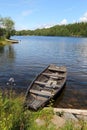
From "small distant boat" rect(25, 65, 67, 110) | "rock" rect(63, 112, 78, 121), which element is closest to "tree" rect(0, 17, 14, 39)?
"small distant boat" rect(25, 65, 67, 110)

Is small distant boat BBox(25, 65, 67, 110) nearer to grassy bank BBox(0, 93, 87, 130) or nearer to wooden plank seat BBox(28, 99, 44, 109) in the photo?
wooden plank seat BBox(28, 99, 44, 109)

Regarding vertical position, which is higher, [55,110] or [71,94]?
[55,110]

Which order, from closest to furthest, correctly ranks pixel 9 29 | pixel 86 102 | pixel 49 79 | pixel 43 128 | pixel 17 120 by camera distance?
1. pixel 17 120
2. pixel 43 128
3. pixel 86 102
4. pixel 49 79
5. pixel 9 29

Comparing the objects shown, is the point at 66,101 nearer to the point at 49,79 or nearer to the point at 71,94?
the point at 71,94

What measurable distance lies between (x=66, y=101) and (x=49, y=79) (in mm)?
3919

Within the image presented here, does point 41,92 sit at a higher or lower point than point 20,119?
lower

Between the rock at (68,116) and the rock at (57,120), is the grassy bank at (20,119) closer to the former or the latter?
the rock at (57,120)

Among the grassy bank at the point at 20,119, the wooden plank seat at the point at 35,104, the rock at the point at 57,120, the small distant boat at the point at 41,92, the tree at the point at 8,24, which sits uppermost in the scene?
the tree at the point at 8,24

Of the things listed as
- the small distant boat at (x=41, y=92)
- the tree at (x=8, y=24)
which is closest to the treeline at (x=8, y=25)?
the tree at (x=8, y=24)

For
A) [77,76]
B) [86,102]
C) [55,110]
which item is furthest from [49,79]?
[55,110]

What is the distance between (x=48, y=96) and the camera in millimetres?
15211

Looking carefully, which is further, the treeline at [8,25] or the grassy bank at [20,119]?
the treeline at [8,25]

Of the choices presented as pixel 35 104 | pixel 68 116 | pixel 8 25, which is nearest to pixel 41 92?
pixel 35 104

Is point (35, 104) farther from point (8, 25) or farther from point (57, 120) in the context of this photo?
point (8, 25)
